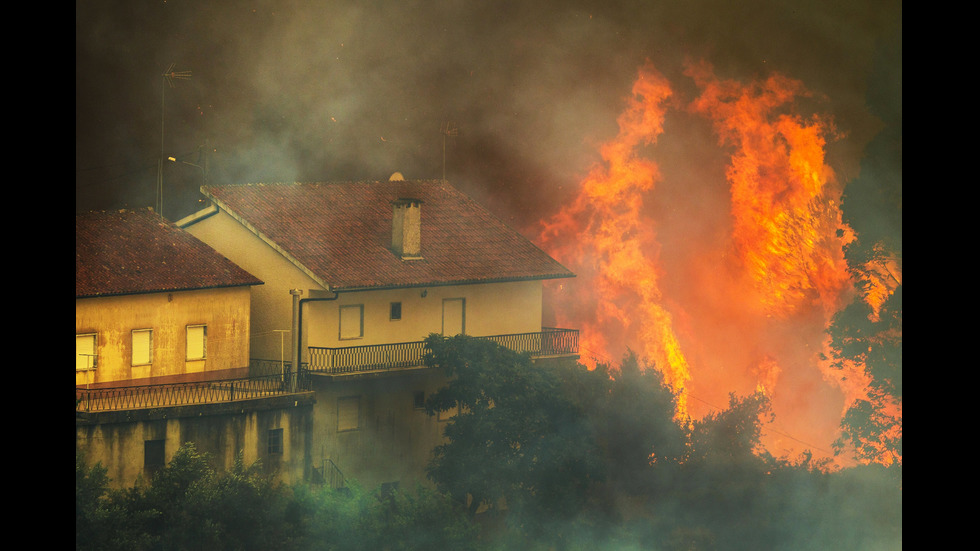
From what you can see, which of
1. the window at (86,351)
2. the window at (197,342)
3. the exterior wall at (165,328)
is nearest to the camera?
the window at (86,351)

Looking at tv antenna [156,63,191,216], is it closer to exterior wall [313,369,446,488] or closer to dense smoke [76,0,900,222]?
dense smoke [76,0,900,222]

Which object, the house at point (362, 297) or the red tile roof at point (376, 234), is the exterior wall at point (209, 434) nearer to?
the house at point (362, 297)

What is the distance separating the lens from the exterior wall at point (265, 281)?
31.7 m

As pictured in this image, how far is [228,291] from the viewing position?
30484 mm

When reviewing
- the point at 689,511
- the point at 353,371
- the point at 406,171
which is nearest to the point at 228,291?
the point at 353,371

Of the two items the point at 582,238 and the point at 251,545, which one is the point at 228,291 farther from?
the point at 582,238

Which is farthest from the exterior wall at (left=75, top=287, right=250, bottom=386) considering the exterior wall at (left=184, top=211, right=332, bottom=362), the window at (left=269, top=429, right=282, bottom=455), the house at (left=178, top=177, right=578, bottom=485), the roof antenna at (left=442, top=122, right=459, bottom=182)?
the roof antenna at (left=442, top=122, right=459, bottom=182)

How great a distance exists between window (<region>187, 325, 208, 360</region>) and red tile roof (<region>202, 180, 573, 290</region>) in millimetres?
2997

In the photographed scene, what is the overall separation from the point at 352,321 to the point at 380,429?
2.89 metres

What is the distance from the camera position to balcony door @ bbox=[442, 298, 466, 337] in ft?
111

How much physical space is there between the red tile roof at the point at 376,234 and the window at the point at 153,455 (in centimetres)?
590

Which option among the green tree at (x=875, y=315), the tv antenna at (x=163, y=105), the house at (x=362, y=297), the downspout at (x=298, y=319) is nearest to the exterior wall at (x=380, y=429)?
the house at (x=362, y=297)

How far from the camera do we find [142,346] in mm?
28891
